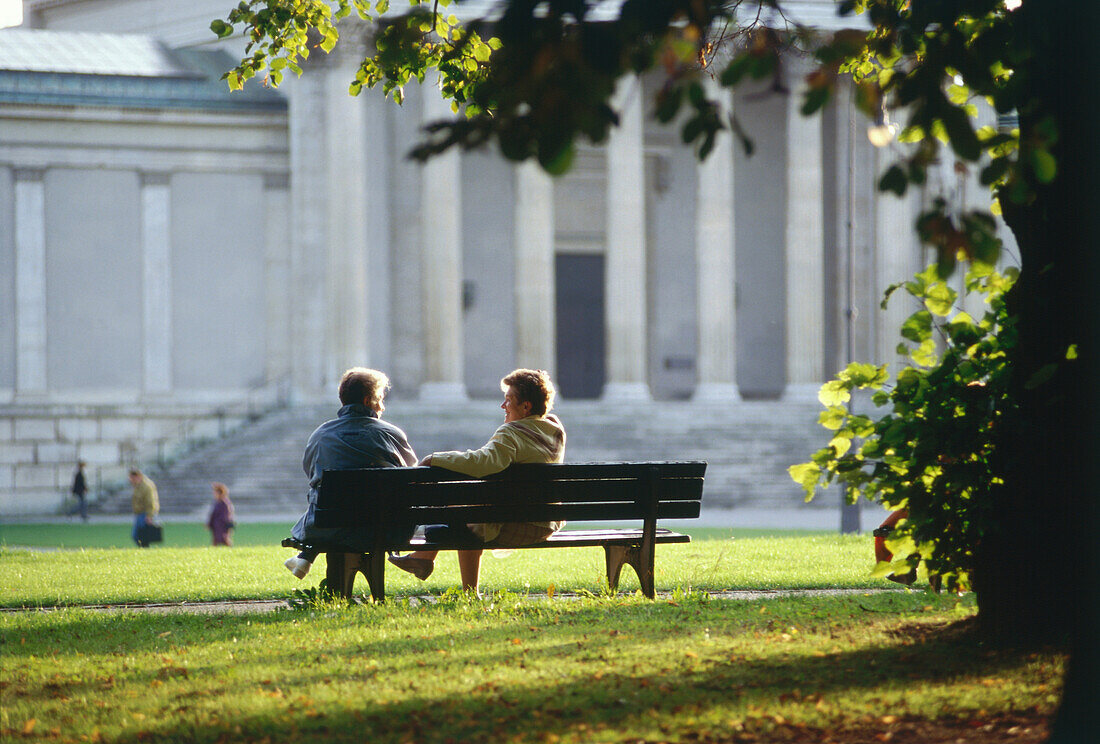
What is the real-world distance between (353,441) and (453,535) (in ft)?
3.01

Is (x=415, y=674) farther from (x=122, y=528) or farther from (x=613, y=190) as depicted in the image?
(x=613, y=190)

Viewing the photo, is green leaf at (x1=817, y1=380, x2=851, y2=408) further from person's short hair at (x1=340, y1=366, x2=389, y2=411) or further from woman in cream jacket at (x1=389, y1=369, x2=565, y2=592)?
person's short hair at (x1=340, y1=366, x2=389, y2=411)

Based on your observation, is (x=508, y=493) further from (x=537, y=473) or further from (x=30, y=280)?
(x=30, y=280)

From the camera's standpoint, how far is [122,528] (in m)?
25.6

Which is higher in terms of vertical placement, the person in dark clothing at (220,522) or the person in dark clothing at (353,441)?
the person in dark clothing at (353,441)

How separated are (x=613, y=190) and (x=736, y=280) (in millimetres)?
8000

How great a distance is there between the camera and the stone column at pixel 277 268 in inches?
1442

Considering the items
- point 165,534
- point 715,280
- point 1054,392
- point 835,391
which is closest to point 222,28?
point 835,391

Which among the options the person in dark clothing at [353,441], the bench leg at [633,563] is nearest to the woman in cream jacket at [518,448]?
the person in dark clothing at [353,441]

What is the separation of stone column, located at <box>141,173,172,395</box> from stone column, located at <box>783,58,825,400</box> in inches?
713

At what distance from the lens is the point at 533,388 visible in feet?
26.6

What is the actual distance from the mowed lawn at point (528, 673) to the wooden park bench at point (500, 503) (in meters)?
0.36

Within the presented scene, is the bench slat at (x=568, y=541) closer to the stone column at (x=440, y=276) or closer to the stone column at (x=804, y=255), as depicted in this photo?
the stone column at (x=440, y=276)

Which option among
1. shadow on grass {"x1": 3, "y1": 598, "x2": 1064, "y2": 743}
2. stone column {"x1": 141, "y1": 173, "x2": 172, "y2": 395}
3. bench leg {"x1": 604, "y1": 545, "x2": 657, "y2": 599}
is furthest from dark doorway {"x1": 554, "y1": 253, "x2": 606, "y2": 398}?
shadow on grass {"x1": 3, "y1": 598, "x2": 1064, "y2": 743}
